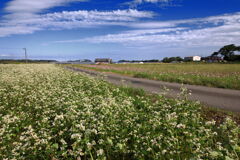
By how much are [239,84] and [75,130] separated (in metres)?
15.8

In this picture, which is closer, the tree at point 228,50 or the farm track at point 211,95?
the farm track at point 211,95

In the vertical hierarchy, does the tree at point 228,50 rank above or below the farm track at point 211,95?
above

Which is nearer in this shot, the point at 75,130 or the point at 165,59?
the point at 75,130

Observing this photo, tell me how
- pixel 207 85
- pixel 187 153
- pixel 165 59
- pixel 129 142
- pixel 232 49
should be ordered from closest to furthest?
pixel 187 153 < pixel 129 142 < pixel 207 85 < pixel 232 49 < pixel 165 59

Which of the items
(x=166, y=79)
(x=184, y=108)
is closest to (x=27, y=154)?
(x=184, y=108)

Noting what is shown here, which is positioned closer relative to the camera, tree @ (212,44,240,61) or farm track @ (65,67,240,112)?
farm track @ (65,67,240,112)

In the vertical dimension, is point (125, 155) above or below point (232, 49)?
below

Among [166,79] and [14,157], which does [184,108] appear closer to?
[14,157]

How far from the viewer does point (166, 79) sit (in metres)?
21.4

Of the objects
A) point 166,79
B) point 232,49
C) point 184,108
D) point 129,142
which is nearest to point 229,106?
point 184,108

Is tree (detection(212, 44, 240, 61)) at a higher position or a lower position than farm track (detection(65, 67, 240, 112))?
higher

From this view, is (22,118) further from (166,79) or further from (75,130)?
(166,79)

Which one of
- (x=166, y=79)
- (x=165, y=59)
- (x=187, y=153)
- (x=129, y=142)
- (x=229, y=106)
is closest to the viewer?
(x=187, y=153)

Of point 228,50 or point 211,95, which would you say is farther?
point 228,50
